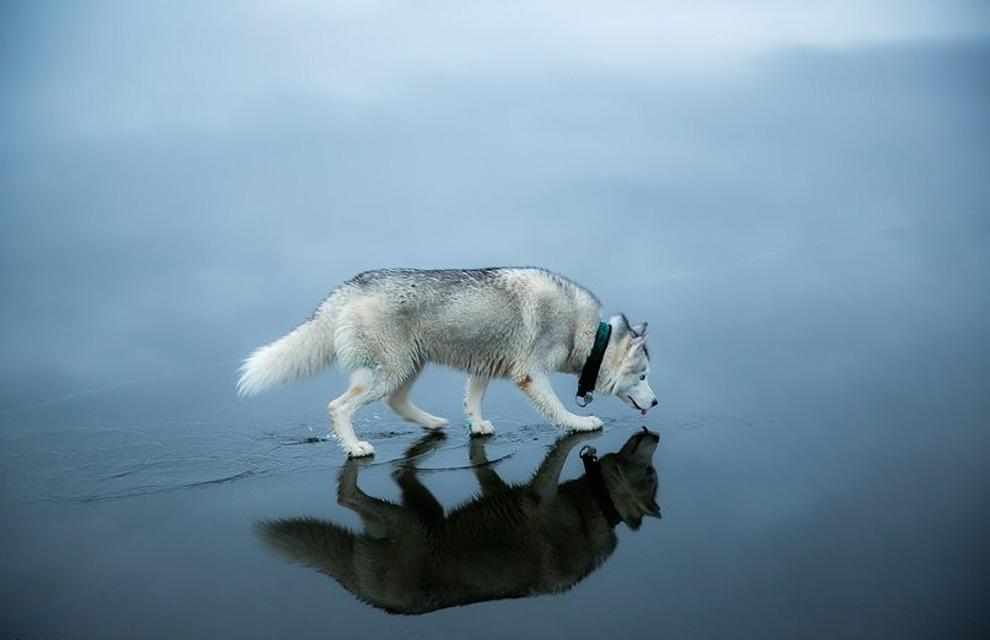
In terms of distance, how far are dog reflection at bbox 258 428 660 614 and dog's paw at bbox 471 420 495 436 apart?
3.00ft

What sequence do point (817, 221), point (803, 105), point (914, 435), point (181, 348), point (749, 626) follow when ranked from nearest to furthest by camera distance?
point (749, 626) → point (914, 435) → point (181, 348) → point (817, 221) → point (803, 105)

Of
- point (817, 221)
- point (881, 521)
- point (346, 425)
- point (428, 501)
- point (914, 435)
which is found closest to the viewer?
point (881, 521)

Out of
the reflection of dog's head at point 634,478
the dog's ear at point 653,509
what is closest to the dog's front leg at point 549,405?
the reflection of dog's head at point 634,478

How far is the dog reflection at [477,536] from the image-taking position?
5094 mm

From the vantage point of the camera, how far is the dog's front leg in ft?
25.7

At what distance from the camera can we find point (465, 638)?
458 centimetres

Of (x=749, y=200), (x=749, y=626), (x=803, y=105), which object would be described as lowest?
(x=749, y=626)

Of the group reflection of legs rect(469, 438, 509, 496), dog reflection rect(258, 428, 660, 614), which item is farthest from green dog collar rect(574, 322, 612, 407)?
dog reflection rect(258, 428, 660, 614)

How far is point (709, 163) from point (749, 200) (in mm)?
715

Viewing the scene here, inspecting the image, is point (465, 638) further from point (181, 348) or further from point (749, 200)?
point (749, 200)

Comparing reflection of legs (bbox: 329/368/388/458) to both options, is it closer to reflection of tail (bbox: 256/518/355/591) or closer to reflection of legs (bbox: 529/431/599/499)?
reflection of legs (bbox: 529/431/599/499)

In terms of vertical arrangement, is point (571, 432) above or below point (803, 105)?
below

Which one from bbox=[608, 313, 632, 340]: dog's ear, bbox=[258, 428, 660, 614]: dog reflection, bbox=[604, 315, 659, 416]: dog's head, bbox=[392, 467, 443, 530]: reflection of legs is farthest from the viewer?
bbox=[608, 313, 632, 340]: dog's ear

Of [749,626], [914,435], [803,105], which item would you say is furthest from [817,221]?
[749,626]
